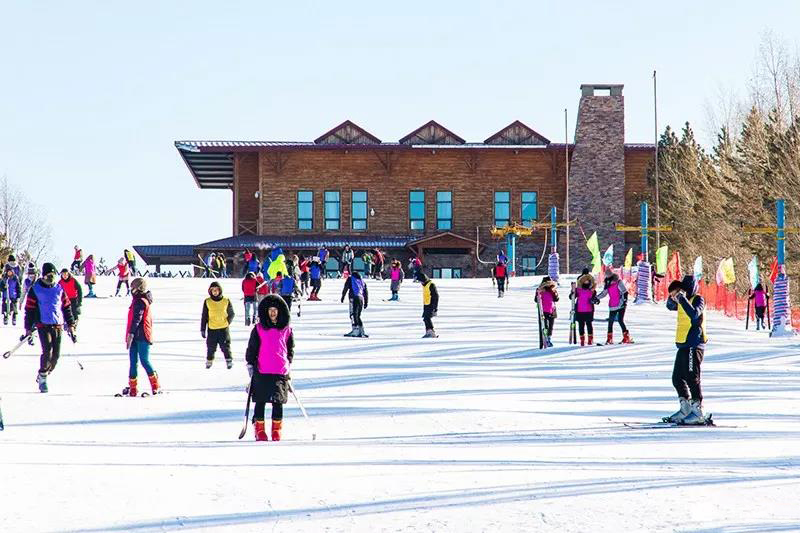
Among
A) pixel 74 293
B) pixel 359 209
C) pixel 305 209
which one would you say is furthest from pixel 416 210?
pixel 74 293

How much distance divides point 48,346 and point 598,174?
47155mm

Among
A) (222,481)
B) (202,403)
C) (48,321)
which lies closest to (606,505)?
(222,481)

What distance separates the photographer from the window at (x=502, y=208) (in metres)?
58.6

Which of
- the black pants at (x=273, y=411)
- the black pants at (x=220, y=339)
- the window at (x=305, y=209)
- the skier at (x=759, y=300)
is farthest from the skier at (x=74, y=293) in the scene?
the window at (x=305, y=209)

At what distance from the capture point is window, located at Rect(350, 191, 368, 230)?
5838cm

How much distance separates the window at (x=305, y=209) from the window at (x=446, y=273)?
21.3 feet

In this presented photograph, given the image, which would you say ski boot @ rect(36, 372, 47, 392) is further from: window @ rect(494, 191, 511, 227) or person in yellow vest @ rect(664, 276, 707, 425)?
window @ rect(494, 191, 511, 227)

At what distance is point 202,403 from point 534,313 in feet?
59.8

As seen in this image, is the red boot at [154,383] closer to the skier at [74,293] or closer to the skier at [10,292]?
the skier at [74,293]

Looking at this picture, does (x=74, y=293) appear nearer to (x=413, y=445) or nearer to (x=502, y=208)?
(x=413, y=445)

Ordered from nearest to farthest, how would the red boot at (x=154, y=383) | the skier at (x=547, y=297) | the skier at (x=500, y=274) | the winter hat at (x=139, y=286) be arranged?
the winter hat at (x=139, y=286)
the red boot at (x=154, y=383)
the skier at (x=547, y=297)
the skier at (x=500, y=274)

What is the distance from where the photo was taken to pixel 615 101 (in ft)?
196

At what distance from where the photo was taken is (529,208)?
58.5 metres

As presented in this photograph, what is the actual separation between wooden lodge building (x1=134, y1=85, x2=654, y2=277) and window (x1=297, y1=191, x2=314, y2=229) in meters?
0.05
